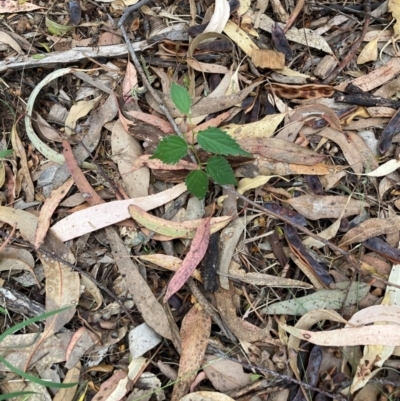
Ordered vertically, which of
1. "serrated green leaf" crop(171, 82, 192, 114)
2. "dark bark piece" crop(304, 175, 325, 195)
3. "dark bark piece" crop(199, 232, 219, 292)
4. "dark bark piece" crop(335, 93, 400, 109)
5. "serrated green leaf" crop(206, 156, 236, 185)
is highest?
"serrated green leaf" crop(171, 82, 192, 114)

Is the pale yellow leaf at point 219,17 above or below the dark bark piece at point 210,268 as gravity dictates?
above

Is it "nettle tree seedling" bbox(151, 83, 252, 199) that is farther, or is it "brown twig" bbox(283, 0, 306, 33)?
"brown twig" bbox(283, 0, 306, 33)

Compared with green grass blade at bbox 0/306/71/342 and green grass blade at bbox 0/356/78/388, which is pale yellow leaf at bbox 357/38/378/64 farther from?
green grass blade at bbox 0/356/78/388

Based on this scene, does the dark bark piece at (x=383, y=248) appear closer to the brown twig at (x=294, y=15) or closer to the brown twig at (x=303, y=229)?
the brown twig at (x=303, y=229)

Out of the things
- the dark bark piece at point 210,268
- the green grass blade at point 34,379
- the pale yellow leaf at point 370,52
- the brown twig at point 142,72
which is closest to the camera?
the green grass blade at point 34,379

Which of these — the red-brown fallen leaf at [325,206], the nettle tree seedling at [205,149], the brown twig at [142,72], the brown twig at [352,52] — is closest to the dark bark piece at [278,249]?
the red-brown fallen leaf at [325,206]

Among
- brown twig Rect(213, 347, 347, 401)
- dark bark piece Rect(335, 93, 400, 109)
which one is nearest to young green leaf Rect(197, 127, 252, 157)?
dark bark piece Rect(335, 93, 400, 109)

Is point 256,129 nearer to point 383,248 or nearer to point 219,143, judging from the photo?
point 219,143

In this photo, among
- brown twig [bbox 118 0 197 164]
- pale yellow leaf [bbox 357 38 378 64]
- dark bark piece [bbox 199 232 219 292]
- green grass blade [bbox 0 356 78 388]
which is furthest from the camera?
pale yellow leaf [bbox 357 38 378 64]

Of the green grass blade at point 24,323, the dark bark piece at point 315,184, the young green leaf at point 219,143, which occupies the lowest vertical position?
the green grass blade at point 24,323
